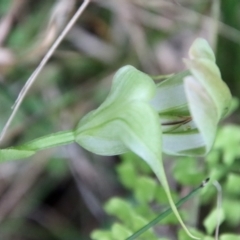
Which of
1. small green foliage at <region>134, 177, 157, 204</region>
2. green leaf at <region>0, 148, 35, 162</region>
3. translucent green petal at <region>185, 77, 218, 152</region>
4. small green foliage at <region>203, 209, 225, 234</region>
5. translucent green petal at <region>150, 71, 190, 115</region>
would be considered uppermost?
translucent green petal at <region>185, 77, 218, 152</region>

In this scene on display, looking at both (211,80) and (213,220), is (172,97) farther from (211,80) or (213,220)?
(213,220)

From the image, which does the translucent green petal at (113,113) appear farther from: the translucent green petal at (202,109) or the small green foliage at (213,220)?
the small green foliage at (213,220)

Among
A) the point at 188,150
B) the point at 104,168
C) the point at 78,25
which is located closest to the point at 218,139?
the point at 188,150

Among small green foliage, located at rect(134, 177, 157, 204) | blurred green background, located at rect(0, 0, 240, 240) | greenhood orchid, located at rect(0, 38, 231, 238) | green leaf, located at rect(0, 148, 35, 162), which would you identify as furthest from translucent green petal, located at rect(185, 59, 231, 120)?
blurred green background, located at rect(0, 0, 240, 240)

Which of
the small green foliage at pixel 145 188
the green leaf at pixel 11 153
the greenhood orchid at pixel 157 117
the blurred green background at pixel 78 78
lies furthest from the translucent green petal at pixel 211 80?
the blurred green background at pixel 78 78

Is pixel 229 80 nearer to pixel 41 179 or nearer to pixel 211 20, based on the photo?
pixel 211 20

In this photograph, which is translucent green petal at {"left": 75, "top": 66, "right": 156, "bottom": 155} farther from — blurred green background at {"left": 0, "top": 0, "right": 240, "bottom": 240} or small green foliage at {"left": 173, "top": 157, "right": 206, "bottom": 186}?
blurred green background at {"left": 0, "top": 0, "right": 240, "bottom": 240}

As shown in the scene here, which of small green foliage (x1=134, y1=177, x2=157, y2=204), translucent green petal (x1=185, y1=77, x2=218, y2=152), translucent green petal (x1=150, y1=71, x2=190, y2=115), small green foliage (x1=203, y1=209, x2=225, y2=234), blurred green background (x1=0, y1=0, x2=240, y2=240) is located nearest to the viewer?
translucent green petal (x1=185, y1=77, x2=218, y2=152)
